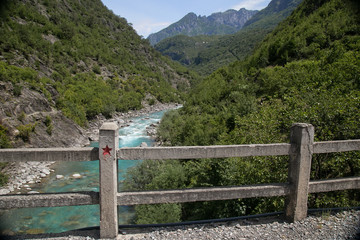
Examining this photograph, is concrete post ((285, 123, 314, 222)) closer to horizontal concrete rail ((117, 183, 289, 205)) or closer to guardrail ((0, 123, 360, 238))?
guardrail ((0, 123, 360, 238))

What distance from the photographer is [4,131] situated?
62.6 ft

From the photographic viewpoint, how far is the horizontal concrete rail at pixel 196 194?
3756 millimetres

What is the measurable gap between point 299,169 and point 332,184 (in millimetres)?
868

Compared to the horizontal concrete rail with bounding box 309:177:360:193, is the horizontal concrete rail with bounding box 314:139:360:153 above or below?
above

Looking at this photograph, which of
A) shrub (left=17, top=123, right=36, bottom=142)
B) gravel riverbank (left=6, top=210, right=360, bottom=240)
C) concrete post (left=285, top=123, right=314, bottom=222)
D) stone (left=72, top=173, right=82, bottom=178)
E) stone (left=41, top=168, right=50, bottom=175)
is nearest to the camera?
gravel riverbank (left=6, top=210, right=360, bottom=240)

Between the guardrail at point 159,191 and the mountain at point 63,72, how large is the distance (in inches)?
623

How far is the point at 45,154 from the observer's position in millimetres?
3539

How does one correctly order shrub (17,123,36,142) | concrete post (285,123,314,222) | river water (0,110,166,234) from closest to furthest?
concrete post (285,123,314,222) → river water (0,110,166,234) → shrub (17,123,36,142)

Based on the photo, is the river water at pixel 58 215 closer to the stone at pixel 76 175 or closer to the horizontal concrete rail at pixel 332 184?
the stone at pixel 76 175

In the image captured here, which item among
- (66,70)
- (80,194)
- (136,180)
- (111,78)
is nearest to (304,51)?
(136,180)

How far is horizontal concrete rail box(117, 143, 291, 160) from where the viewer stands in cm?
369

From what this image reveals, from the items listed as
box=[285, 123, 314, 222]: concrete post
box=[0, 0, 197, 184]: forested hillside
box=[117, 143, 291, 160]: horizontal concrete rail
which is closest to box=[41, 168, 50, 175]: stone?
box=[0, 0, 197, 184]: forested hillside

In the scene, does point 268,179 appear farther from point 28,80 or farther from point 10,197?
point 28,80

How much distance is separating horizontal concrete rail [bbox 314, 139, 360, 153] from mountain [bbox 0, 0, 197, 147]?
18.2 meters
